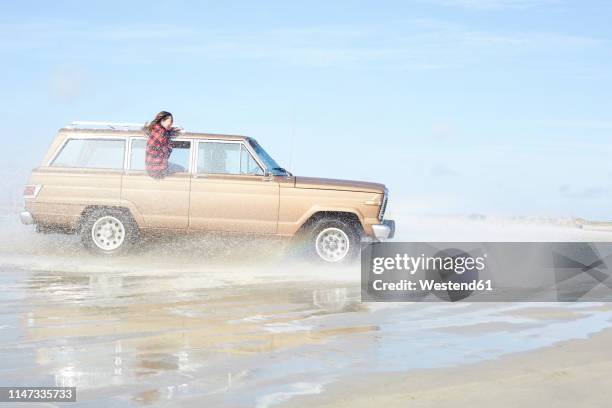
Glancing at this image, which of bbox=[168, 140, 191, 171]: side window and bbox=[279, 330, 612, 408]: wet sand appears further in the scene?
bbox=[168, 140, 191, 171]: side window

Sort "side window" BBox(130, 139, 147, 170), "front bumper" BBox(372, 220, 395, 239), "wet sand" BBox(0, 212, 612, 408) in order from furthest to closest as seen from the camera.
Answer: "side window" BBox(130, 139, 147, 170), "front bumper" BBox(372, 220, 395, 239), "wet sand" BBox(0, 212, 612, 408)

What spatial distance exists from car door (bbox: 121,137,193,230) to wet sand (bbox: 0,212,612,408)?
246 cm

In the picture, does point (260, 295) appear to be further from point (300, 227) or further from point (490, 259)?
point (490, 259)

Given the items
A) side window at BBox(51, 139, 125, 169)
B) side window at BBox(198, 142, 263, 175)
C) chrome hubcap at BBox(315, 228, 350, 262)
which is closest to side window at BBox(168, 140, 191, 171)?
side window at BBox(198, 142, 263, 175)

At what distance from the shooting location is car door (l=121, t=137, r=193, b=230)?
12.9 m

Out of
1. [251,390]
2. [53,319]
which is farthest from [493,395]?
[53,319]

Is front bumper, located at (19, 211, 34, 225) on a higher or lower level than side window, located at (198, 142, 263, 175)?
lower

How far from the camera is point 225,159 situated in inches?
514

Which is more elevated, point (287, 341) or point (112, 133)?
point (112, 133)

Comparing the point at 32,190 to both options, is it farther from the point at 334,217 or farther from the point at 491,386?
the point at 491,386

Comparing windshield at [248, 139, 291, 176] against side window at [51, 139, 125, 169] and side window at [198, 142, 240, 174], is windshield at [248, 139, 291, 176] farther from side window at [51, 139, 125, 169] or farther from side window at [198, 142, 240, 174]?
side window at [51, 139, 125, 169]

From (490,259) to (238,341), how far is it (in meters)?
8.98

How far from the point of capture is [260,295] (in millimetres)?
8867

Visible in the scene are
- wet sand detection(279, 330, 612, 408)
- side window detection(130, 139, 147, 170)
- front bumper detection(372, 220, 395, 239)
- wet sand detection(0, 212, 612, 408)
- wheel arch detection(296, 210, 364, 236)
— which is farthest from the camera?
side window detection(130, 139, 147, 170)
